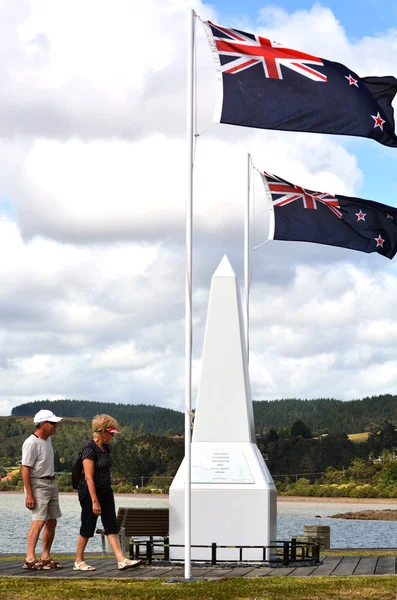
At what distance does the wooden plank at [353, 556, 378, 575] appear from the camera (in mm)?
12688

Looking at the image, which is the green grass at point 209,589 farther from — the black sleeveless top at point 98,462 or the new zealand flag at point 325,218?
the new zealand flag at point 325,218

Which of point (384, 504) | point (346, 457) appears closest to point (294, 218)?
point (384, 504)

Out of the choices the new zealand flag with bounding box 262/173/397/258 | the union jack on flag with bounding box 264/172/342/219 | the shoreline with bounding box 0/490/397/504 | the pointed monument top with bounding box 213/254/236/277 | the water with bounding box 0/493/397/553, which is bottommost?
the water with bounding box 0/493/397/553

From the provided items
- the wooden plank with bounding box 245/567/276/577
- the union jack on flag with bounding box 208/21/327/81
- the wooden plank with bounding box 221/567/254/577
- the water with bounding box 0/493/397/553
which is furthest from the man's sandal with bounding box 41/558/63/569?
the water with bounding box 0/493/397/553

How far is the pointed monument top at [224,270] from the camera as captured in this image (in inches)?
627

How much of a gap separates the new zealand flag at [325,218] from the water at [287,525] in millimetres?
11548

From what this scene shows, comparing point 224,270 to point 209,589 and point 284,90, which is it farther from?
point 209,589

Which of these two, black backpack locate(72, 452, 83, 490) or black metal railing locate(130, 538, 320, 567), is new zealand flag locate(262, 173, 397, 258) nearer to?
black metal railing locate(130, 538, 320, 567)

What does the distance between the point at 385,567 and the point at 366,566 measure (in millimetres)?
331

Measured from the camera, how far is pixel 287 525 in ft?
142

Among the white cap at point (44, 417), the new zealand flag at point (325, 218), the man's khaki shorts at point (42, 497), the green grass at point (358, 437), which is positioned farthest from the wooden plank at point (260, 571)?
the green grass at point (358, 437)

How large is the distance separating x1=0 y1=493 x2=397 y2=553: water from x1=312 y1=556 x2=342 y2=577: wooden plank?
12.2 m

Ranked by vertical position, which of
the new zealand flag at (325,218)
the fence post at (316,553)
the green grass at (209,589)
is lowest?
the green grass at (209,589)

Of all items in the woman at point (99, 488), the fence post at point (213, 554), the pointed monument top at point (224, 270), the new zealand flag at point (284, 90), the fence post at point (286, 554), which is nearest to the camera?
the woman at point (99, 488)
